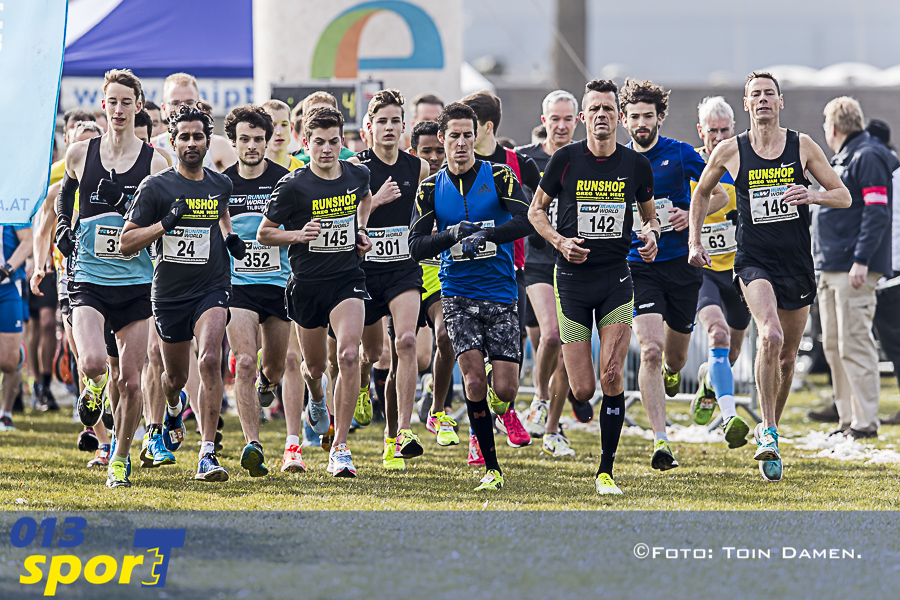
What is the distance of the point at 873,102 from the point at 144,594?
31449 mm

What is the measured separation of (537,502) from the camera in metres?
6.47

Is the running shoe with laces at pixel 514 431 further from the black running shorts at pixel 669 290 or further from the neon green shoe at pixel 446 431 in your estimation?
the black running shorts at pixel 669 290

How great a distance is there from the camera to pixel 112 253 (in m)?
7.35

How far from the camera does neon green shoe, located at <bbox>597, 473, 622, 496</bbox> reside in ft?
21.9

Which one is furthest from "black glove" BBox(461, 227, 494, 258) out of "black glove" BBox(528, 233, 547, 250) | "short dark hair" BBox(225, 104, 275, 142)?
"short dark hair" BBox(225, 104, 275, 142)

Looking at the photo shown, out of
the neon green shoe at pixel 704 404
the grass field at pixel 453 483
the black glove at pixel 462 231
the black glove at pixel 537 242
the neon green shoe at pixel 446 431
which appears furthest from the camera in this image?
the neon green shoe at pixel 704 404

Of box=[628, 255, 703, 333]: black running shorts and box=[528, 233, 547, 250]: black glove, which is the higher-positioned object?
box=[528, 233, 547, 250]: black glove

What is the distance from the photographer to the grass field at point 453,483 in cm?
639

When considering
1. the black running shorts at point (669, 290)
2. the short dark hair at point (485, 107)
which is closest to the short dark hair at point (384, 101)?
the short dark hair at point (485, 107)

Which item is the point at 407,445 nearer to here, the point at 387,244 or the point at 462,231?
the point at 387,244

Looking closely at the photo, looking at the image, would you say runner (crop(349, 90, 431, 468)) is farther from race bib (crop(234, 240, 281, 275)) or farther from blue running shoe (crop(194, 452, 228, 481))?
blue running shoe (crop(194, 452, 228, 481))

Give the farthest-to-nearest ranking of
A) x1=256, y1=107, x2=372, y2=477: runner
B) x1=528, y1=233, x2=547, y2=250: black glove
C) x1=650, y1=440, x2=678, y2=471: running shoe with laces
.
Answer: x1=528, y1=233, x2=547, y2=250: black glove < x1=256, y1=107, x2=372, y2=477: runner < x1=650, y1=440, x2=678, y2=471: running shoe with laces

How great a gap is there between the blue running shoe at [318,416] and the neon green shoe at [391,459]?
2.11 feet

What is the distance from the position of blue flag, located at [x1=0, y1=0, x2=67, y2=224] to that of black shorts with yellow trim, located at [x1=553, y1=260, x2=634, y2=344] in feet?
9.88
